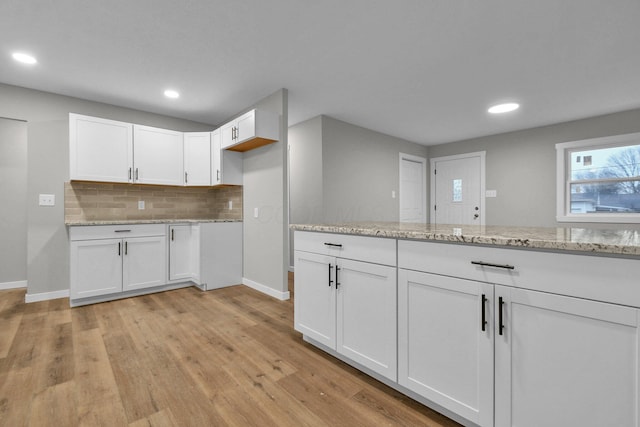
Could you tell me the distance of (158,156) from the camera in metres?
3.78

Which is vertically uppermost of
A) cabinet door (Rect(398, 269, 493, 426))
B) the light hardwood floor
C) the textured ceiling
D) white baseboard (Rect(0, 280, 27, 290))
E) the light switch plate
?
the textured ceiling

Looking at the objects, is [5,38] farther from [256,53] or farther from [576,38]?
[576,38]

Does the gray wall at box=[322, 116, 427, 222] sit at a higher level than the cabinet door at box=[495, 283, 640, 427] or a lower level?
higher

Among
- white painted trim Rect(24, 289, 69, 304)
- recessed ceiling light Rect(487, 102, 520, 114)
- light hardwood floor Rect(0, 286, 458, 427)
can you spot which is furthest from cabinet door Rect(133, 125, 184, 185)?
recessed ceiling light Rect(487, 102, 520, 114)

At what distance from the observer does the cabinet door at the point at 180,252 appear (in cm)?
357

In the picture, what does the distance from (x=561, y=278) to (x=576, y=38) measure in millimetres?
2357

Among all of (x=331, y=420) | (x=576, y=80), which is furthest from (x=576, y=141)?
(x=331, y=420)

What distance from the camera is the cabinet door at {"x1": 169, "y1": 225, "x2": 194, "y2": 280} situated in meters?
3.57

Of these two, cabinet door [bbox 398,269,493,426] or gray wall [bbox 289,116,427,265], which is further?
gray wall [bbox 289,116,427,265]

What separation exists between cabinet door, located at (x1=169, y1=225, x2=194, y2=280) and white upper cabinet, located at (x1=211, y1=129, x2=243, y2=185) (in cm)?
75

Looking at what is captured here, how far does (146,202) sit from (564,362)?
4.49 meters

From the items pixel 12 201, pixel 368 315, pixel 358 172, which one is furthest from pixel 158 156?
pixel 368 315

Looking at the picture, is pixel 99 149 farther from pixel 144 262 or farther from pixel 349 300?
pixel 349 300

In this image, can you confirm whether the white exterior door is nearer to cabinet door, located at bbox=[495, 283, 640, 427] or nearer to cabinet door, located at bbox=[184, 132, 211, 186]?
cabinet door, located at bbox=[184, 132, 211, 186]
